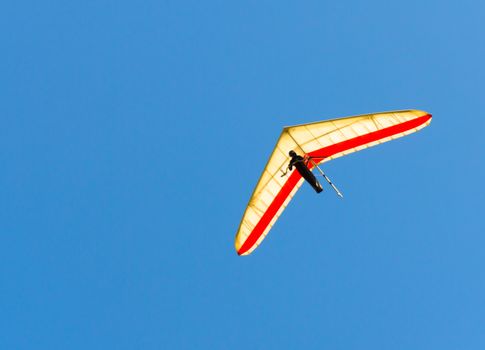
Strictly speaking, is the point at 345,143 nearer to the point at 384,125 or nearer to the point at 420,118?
the point at 384,125

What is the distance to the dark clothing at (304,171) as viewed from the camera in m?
23.5

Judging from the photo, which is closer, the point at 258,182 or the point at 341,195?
the point at 341,195

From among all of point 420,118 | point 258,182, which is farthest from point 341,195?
point 420,118

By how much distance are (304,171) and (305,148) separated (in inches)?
57.3

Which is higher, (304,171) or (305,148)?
(305,148)

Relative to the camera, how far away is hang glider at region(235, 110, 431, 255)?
24.5 metres

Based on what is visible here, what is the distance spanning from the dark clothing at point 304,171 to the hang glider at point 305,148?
0.65 metres

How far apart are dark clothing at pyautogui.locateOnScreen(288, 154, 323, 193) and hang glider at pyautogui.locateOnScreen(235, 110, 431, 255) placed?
646mm

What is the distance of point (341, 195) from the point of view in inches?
922

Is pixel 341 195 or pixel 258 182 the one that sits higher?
pixel 258 182

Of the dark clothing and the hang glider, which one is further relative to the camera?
the hang glider

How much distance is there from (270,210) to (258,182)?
179 cm

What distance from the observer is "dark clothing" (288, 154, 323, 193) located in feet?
77.1

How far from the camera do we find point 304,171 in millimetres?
23906
